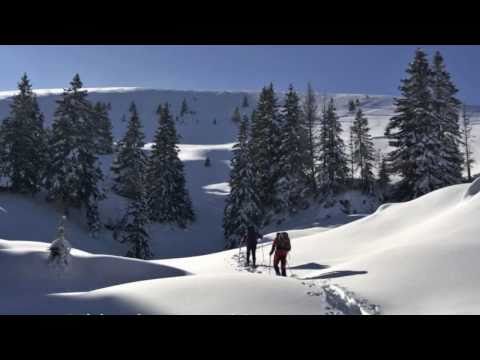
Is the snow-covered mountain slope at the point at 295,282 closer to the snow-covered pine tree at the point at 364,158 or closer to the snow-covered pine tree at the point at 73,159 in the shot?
the snow-covered pine tree at the point at 73,159

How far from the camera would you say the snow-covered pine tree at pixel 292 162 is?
37.8 m

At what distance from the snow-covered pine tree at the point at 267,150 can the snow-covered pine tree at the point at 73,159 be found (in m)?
15.4

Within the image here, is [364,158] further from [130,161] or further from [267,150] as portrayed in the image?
[130,161]

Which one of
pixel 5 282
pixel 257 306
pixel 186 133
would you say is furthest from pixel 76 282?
pixel 186 133

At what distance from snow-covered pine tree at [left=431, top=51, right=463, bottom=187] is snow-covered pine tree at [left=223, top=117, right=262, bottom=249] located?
608 inches

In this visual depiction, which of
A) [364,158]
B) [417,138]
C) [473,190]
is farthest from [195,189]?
[473,190]

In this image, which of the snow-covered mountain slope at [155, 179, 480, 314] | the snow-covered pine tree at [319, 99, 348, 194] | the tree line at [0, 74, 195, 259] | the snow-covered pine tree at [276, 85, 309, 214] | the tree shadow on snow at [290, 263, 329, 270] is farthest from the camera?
the snow-covered pine tree at [319, 99, 348, 194]

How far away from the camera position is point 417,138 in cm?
2947

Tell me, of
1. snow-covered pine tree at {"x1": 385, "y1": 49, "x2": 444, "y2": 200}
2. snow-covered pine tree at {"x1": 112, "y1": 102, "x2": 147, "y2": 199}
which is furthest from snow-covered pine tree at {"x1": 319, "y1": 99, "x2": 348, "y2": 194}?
snow-covered pine tree at {"x1": 112, "y1": 102, "x2": 147, "y2": 199}

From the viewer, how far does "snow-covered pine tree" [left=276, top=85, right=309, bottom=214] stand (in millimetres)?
37781

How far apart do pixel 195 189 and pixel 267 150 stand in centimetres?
2020

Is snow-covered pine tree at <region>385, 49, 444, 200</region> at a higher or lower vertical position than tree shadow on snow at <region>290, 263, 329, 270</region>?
higher

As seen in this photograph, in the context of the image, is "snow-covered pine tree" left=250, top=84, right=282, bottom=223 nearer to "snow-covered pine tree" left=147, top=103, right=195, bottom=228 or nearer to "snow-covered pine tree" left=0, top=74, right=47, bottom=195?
"snow-covered pine tree" left=147, top=103, right=195, bottom=228
